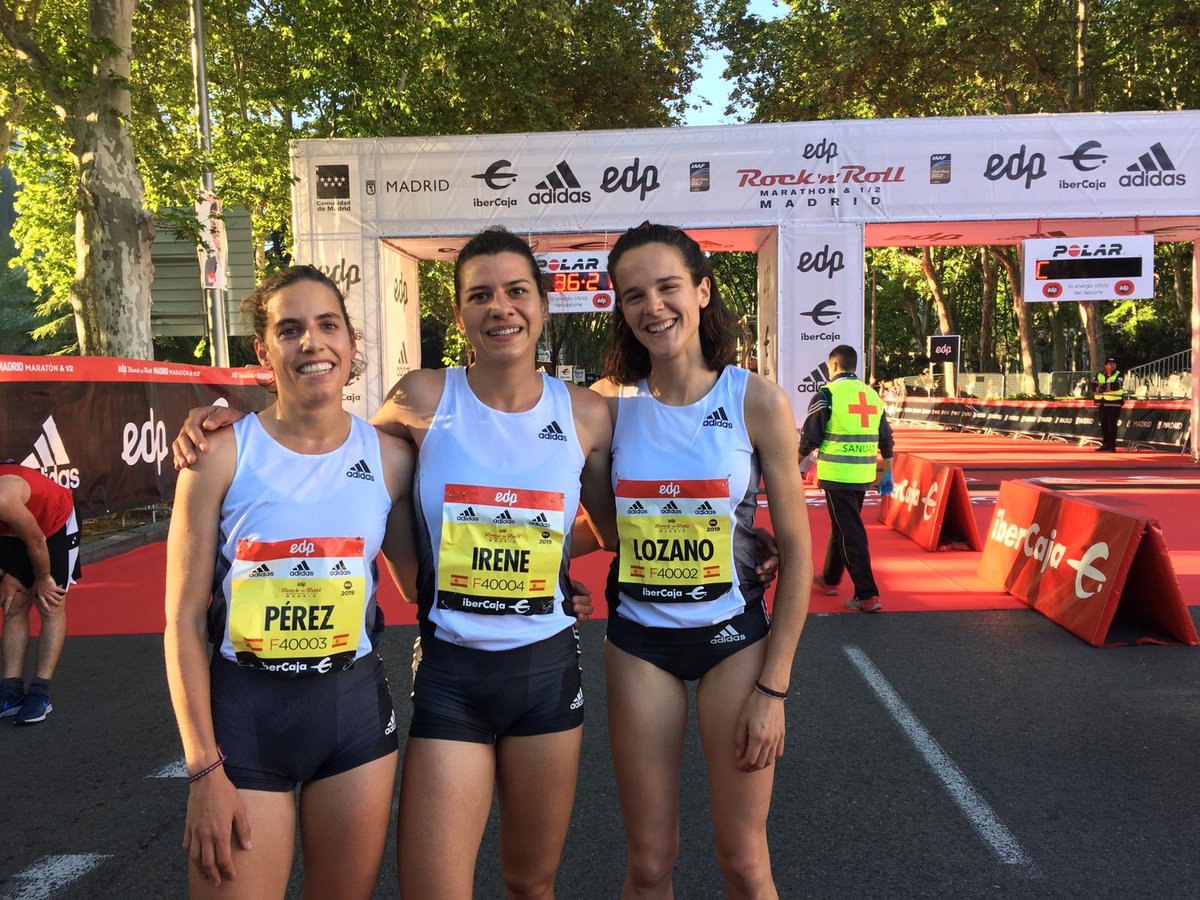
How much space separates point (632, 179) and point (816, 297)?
10.3ft

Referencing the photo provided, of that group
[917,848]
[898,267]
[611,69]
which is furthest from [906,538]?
[898,267]

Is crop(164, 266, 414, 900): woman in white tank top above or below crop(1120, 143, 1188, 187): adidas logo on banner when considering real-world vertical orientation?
below

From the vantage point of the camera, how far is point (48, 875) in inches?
125

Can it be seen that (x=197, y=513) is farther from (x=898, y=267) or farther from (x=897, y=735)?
(x=898, y=267)

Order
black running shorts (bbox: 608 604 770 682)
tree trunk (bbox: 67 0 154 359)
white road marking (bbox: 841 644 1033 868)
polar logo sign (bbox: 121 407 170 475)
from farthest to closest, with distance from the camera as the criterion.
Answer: tree trunk (bbox: 67 0 154 359) < polar logo sign (bbox: 121 407 170 475) < white road marking (bbox: 841 644 1033 868) < black running shorts (bbox: 608 604 770 682)

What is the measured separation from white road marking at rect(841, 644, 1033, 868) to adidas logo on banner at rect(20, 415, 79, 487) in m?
6.74

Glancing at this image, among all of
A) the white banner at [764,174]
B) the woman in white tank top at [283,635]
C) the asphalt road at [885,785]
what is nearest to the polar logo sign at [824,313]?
the white banner at [764,174]

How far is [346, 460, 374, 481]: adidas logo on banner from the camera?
206 cm

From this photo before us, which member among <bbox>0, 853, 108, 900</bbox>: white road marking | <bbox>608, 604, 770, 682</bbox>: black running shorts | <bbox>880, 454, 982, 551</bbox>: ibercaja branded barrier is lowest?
<bbox>0, 853, 108, 900</bbox>: white road marking

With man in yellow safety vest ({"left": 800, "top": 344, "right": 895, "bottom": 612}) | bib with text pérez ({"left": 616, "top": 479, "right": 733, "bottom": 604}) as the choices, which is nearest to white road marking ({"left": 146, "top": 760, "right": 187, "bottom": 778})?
bib with text pérez ({"left": 616, "top": 479, "right": 733, "bottom": 604})

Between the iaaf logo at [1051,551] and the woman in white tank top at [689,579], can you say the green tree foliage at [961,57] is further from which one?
the woman in white tank top at [689,579]

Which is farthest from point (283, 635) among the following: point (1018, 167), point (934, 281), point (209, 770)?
point (934, 281)

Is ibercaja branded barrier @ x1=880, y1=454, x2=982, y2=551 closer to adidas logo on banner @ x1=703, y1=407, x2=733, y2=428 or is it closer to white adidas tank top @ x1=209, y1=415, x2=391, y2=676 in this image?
adidas logo on banner @ x1=703, y1=407, x2=733, y2=428

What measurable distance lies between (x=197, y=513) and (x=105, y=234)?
1113cm
